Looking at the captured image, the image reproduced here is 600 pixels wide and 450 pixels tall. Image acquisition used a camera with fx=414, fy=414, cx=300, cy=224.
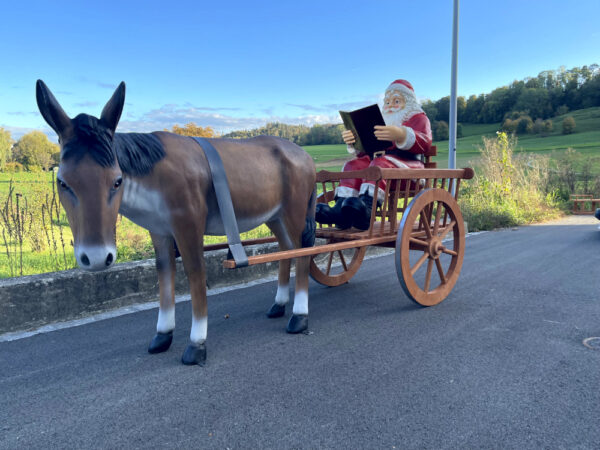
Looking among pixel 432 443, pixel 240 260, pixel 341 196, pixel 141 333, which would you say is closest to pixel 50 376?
pixel 141 333

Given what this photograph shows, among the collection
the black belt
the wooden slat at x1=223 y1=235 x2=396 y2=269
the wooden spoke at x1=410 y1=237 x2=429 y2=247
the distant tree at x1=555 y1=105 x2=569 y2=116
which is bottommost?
the wooden spoke at x1=410 y1=237 x2=429 y2=247

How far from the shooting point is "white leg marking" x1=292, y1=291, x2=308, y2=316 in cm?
321

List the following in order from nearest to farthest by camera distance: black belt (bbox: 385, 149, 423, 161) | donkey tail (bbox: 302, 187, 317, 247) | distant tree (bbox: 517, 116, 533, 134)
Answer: donkey tail (bbox: 302, 187, 317, 247) < black belt (bbox: 385, 149, 423, 161) < distant tree (bbox: 517, 116, 533, 134)

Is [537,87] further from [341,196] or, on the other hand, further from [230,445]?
[230,445]

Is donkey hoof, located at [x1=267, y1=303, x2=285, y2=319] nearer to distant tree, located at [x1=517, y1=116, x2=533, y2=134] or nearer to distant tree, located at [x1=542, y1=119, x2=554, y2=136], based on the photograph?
distant tree, located at [x1=517, y1=116, x2=533, y2=134]

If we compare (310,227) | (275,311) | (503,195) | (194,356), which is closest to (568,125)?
(503,195)

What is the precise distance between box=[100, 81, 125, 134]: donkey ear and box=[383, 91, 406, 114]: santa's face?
9.89 feet

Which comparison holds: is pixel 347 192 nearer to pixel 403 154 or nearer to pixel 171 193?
pixel 403 154

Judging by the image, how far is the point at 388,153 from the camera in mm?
4207

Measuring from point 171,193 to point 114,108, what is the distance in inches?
22.1

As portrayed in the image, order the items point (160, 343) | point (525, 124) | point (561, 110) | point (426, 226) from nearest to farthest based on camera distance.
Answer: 1. point (160, 343)
2. point (426, 226)
3. point (525, 124)
4. point (561, 110)

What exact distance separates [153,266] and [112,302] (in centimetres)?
49

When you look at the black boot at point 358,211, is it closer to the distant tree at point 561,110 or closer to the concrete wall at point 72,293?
the concrete wall at point 72,293

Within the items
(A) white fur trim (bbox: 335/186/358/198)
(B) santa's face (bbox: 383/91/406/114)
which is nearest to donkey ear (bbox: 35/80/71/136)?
(A) white fur trim (bbox: 335/186/358/198)
